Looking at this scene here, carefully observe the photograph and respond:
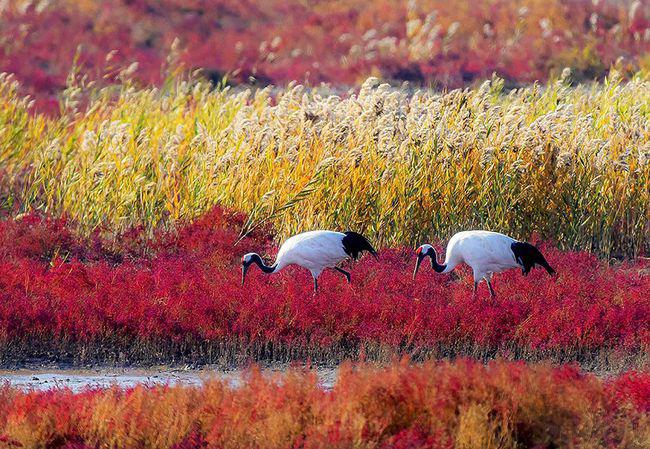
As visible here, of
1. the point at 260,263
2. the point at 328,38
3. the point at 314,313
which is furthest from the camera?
the point at 328,38

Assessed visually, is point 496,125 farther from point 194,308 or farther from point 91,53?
point 91,53

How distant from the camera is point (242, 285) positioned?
10297 mm

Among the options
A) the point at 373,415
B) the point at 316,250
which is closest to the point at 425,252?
the point at 316,250

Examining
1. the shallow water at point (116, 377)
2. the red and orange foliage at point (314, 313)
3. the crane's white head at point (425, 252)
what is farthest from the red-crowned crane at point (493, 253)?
the shallow water at point (116, 377)

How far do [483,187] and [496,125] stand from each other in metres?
0.75

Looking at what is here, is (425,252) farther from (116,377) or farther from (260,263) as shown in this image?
(116,377)

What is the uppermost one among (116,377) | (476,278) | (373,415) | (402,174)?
(402,174)

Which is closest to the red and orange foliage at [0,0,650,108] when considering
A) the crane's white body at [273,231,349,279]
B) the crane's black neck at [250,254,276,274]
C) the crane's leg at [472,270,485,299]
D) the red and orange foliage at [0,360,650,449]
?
the crane's black neck at [250,254,276,274]

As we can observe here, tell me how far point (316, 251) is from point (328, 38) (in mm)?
22747

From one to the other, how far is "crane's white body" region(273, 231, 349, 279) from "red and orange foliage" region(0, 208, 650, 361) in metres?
0.24

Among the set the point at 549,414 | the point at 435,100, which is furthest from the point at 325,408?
the point at 435,100

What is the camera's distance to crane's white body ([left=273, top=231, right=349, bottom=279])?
10141 mm

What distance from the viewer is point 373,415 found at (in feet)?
21.1

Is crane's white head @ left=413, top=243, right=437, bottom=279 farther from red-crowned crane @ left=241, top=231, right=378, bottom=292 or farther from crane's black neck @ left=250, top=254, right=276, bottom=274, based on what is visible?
crane's black neck @ left=250, top=254, right=276, bottom=274
